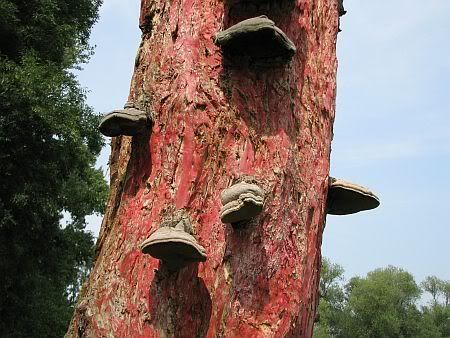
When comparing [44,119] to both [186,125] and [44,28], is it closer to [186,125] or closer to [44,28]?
[44,28]

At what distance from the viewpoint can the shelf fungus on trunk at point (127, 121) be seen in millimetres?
2697

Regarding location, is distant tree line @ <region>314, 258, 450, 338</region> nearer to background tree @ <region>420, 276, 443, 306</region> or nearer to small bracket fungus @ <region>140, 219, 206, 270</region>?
background tree @ <region>420, 276, 443, 306</region>

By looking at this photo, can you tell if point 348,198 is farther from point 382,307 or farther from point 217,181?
point 382,307

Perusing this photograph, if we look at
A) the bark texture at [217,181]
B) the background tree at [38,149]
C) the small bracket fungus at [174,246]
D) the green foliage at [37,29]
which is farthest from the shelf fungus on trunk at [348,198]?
the green foliage at [37,29]

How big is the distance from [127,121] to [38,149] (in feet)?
25.5

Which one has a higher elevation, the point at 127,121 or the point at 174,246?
the point at 127,121

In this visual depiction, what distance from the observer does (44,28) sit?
11211 millimetres

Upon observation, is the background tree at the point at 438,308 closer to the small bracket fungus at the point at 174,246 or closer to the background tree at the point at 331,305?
the background tree at the point at 331,305

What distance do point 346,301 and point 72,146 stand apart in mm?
38742

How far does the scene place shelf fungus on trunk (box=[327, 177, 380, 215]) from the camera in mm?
3000

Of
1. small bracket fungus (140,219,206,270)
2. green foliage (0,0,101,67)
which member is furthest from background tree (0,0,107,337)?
small bracket fungus (140,219,206,270)

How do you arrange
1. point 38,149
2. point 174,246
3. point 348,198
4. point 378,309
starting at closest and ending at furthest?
point 174,246 < point 348,198 < point 38,149 < point 378,309

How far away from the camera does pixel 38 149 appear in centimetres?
994

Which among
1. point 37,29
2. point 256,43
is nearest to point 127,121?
point 256,43
